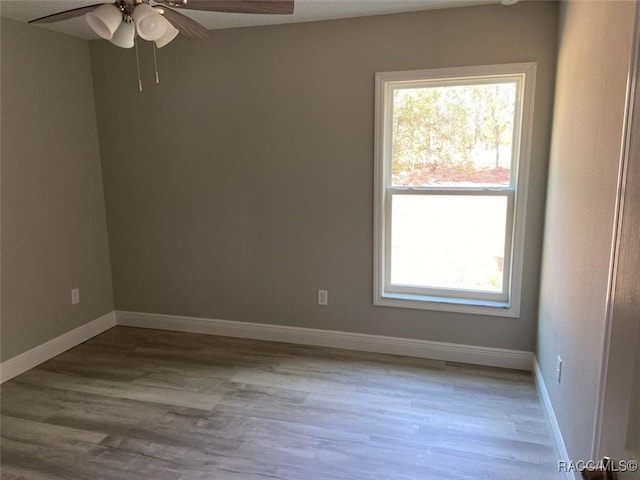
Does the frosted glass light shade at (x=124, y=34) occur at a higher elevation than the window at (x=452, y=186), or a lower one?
higher

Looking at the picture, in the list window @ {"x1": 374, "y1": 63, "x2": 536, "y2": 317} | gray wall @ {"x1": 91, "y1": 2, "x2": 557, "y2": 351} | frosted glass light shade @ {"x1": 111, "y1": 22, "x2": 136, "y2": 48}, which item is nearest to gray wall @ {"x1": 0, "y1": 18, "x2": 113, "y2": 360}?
gray wall @ {"x1": 91, "y1": 2, "x2": 557, "y2": 351}

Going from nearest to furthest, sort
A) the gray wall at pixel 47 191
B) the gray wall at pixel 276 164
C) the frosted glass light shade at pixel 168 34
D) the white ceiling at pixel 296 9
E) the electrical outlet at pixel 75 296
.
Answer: the frosted glass light shade at pixel 168 34 < the white ceiling at pixel 296 9 < the gray wall at pixel 276 164 < the gray wall at pixel 47 191 < the electrical outlet at pixel 75 296

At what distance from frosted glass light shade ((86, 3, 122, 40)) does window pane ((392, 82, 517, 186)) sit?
1.91m

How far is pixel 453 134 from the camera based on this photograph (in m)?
2.90

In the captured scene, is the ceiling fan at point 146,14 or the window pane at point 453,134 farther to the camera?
the window pane at point 453,134

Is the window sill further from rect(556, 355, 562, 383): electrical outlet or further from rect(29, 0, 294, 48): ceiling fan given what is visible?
rect(29, 0, 294, 48): ceiling fan

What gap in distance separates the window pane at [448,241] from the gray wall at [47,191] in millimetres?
2611

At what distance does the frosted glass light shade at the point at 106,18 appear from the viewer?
1557 mm

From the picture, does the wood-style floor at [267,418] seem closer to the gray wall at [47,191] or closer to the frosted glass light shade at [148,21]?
the gray wall at [47,191]

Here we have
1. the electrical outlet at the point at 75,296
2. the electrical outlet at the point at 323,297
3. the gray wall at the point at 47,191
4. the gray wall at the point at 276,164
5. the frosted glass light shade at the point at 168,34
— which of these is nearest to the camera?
the frosted glass light shade at the point at 168,34

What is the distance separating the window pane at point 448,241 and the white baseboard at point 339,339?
0.46 metres

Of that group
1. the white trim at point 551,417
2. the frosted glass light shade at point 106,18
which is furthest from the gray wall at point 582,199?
the frosted glass light shade at point 106,18

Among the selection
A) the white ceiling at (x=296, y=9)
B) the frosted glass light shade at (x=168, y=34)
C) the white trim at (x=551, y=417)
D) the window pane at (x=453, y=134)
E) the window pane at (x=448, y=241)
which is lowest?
the white trim at (x=551, y=417)

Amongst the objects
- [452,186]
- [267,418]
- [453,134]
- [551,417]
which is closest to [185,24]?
[453,134]
